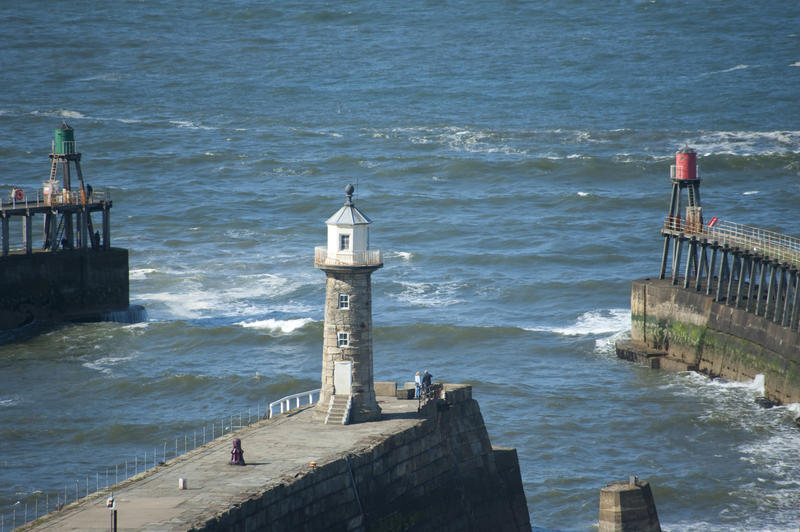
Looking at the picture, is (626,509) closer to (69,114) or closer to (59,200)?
(59,200)

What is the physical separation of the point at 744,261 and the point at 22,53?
91.8m

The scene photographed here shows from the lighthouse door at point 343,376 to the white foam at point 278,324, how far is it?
78.3 feet

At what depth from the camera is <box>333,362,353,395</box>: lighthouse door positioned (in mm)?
34094

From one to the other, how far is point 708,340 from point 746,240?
3.88 meters

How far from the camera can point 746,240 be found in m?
53.0

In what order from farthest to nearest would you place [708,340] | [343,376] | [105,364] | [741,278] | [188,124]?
[188,124]
[105,364]
[741,278]
[708,340]
[343,376]

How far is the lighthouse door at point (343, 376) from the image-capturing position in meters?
34.1

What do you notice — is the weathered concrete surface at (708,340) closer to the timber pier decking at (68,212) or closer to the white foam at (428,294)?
the white foam at (428,294)

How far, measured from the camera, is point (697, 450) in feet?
144

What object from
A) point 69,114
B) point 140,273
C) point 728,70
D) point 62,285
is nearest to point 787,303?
point 62,285

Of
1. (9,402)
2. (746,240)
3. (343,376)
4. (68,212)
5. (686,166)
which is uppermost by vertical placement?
(686,166)

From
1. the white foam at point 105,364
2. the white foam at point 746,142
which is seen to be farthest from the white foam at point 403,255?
the white foam at point 746,142

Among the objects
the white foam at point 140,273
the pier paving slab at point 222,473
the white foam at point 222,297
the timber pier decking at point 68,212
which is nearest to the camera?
the pier paving slab at point 222,473

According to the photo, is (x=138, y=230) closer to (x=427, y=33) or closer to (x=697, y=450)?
(x=697, y=450)
